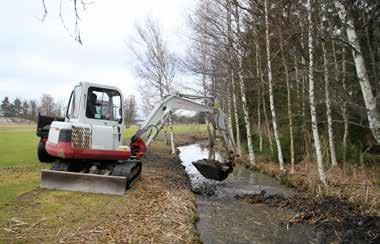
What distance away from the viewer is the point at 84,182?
10.2 m

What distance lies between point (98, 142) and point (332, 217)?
6068 mm

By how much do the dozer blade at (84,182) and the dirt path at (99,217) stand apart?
1.01ft

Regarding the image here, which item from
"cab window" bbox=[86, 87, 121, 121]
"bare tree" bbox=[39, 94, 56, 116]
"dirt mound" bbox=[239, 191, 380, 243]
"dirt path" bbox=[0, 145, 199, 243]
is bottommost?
"dirt mound" bbox=[239, 191, 380, 243]

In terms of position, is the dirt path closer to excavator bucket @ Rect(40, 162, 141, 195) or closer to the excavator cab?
excavator bucket @ Rect(40, 162, 141, 195)

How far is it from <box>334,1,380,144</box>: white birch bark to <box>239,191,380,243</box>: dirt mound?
1918mm

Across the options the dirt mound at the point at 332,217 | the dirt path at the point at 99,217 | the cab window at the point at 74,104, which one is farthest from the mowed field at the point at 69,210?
the dirt mound at the point at 332,217

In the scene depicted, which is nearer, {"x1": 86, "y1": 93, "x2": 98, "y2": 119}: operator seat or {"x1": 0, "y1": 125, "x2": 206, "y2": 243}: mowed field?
{"x1": 0, "y1": 125, "x2": 206, "y2": 243}: mowed field

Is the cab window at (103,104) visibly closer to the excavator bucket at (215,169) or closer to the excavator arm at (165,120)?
the excavator arm at (165,120)

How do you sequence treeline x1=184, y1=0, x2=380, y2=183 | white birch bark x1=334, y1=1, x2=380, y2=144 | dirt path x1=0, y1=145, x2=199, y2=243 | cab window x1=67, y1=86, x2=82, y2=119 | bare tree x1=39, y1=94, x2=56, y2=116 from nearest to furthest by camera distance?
dirt path x1=0, y1=145, x2=199, y2=243 → white birch bark x1=334, y1=1, x2=380, y2=144 → cab window x1=67, y1=86, x2=82, y2=119 → treeline x1=184, y1=0, x2=380, y2=183 → bare tree x1=39, y1=94, x2=56, y2=116

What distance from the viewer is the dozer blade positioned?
398 inches

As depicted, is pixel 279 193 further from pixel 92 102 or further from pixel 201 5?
pixel 201 5

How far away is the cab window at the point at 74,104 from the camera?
11114 millimetres

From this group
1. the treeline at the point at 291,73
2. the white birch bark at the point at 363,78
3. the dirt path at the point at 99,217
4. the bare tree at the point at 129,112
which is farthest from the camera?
the bare tree at the point at 129,112

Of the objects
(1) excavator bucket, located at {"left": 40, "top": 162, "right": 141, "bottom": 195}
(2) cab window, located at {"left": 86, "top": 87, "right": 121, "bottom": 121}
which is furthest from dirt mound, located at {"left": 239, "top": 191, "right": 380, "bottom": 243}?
(2) cab window, located at {"left": 86, "top": 87, "right": 121, "bottom": 121}
